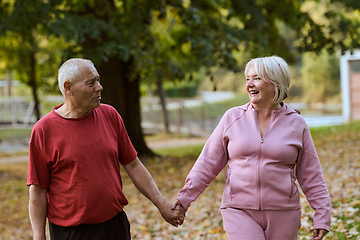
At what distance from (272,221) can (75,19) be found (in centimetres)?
631

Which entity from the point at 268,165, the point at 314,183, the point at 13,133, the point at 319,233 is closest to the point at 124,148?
the point at 268,165

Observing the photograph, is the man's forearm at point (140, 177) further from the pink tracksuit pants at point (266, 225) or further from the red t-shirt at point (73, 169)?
the pink tracksuit pants at point (266, 225)

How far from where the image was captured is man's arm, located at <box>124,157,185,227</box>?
3.04 meters

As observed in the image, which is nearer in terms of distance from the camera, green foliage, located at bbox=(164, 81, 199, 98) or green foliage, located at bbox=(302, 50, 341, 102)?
green foliage, located at bbox=(302, 50, 341, 102)

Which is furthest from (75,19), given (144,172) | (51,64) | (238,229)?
(51,64)

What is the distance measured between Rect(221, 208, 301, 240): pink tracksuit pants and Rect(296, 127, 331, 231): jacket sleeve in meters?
0.14

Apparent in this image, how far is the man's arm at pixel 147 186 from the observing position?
3.04 m

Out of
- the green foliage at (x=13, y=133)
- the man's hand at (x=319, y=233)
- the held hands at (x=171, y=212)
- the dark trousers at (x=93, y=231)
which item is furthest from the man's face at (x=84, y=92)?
the green foliage at (x=13, y=133)

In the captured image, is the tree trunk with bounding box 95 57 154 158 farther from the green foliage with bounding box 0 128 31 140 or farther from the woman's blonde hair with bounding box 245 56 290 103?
the green foliage with bounding box 0 128 31 140

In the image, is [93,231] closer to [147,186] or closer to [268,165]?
[147,186]

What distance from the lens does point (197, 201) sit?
760cm

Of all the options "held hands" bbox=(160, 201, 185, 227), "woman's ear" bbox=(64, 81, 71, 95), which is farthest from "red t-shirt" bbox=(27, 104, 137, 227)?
"held hands" bbox=(160, 201, 185, 227)

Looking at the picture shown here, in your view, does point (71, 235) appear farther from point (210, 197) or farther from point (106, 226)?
point (210, 197)

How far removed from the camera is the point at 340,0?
34.2 ft
